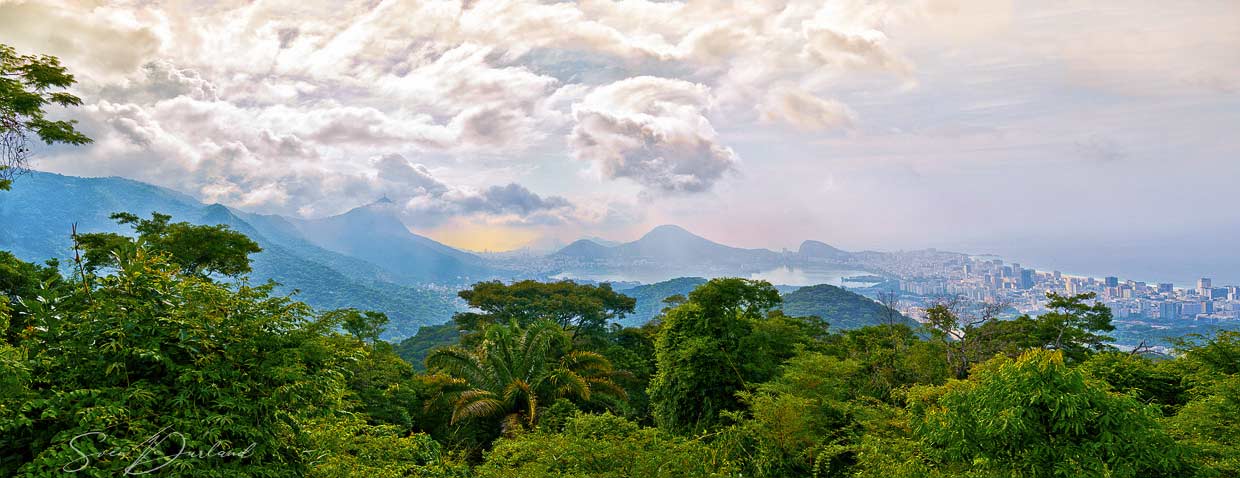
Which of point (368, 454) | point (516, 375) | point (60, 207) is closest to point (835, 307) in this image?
point (516, 375)

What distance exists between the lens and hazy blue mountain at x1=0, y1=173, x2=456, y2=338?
96.4 m

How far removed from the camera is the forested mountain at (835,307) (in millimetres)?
62434

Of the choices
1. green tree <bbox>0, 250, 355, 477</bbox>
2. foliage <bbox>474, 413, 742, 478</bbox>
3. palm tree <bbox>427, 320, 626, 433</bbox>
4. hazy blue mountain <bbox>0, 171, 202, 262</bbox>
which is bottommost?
palm tree <bbox>427, 320, 626, 433</bbox>

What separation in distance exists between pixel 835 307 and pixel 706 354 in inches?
2393

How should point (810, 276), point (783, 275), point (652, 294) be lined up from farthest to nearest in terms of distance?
point (783, 275) → point (810, 276) → point (652, 294)

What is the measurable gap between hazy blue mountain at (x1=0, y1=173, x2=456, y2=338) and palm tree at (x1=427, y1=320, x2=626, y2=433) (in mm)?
80534

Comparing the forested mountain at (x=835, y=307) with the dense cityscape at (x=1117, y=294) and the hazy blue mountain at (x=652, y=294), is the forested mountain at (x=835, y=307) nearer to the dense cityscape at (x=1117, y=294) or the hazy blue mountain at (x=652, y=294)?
the dense cityscape at (x=1117, y=294)

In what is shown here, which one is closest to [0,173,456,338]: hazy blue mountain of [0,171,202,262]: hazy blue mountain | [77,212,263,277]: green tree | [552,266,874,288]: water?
[0,171,202,262]: hazy blue mountain

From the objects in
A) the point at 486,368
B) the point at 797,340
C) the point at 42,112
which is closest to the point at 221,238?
the point at 42,112

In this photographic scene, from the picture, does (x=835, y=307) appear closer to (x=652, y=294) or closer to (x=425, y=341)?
(x=652, y=294)

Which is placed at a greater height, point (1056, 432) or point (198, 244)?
point (198, 244)

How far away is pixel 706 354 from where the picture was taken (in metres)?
13.3

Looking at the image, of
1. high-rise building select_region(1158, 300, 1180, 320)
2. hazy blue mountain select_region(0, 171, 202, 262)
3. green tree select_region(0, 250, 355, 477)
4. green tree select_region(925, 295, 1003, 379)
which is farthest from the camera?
hazy blue mountain select_region(0, 171, 202, 262)

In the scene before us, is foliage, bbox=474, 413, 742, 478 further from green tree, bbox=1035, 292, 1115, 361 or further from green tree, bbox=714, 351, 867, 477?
green tree, bbox=1035, 292, 1115, 361
